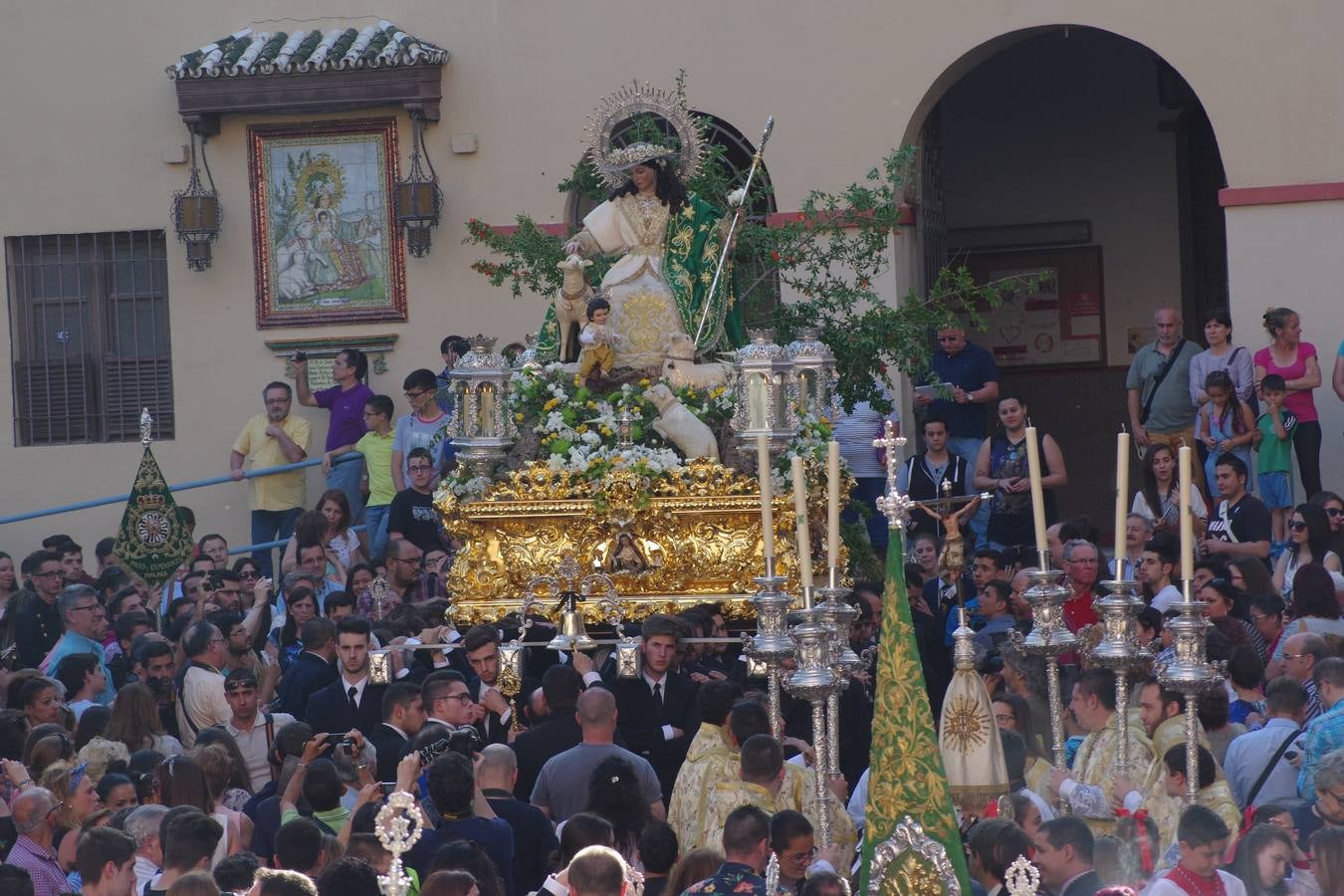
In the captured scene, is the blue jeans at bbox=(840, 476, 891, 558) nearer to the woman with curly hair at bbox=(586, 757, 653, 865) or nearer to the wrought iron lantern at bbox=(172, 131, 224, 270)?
the wrought iron lantern at bbox=(172, 131, 224, 270)

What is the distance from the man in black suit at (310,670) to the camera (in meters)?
10.6

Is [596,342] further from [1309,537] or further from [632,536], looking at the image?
[1309,537]

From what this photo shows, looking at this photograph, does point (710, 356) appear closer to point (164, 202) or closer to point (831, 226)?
point (831, 226)

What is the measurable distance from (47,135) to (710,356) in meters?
6.84

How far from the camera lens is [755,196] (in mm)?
14047

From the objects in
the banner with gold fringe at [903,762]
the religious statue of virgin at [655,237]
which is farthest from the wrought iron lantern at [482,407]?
the banner with gold fringe at [903,762]

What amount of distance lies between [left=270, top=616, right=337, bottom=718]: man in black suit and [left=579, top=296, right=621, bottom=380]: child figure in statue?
2.02 m

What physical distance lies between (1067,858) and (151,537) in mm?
8110

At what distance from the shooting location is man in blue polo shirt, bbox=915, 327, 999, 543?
50.3ft

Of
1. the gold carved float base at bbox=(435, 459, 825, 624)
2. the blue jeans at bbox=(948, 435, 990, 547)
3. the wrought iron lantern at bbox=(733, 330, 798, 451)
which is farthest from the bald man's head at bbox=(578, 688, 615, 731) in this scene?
the blue jeans at bbox=(948, 435, 990, 547)

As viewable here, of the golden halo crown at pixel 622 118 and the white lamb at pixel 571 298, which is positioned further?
the golden halo crown at pixel 622 118

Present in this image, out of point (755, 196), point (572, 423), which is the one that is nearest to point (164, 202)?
point (755, 196)

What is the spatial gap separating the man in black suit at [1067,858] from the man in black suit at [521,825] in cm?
188

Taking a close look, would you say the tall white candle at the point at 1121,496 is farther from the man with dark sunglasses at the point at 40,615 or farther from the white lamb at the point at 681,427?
the man with dark sunglasses at the point at 40,615
